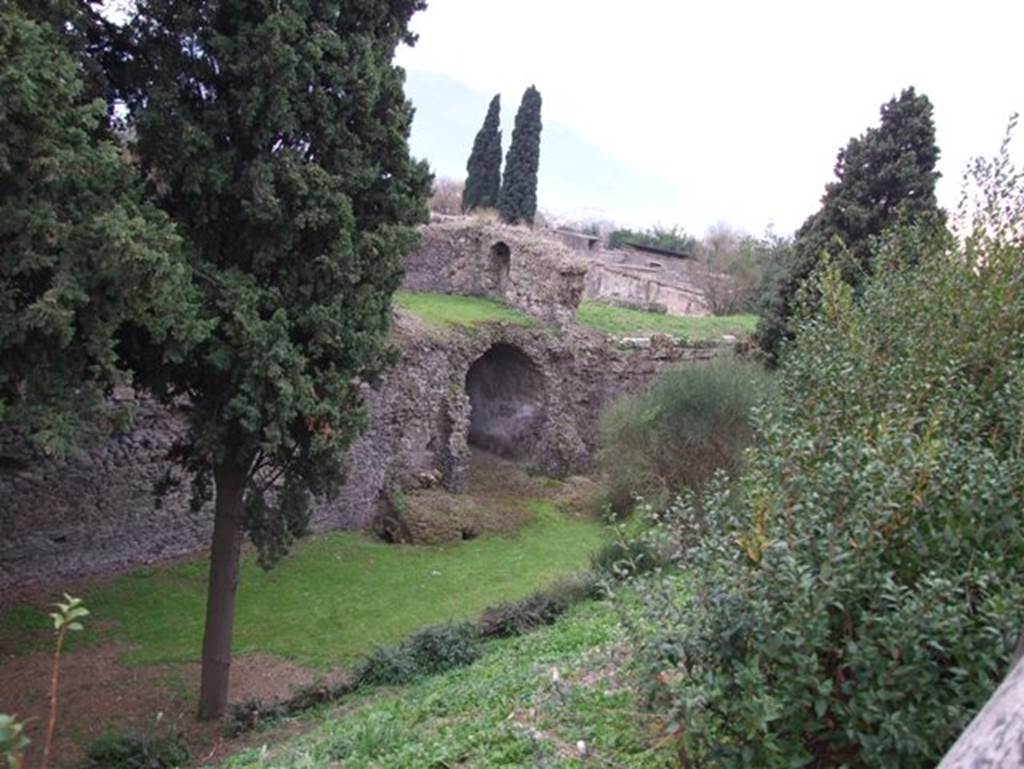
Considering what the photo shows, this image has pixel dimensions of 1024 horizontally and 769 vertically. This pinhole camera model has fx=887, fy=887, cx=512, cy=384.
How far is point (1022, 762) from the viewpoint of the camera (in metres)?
2.52

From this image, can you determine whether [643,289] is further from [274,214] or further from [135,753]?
[135,753]

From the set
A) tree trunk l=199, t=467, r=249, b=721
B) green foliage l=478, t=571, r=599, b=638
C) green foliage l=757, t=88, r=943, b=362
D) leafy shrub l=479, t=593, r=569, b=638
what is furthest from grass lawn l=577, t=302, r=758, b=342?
tree trunk l=199, t=467, r=249, b=721

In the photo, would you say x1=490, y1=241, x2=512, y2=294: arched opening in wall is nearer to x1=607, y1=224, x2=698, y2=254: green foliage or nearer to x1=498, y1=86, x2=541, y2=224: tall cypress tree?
x1=498, y1=86, x2=541, y2=224: tall cypress tree

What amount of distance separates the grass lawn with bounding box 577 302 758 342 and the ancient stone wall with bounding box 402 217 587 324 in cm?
193

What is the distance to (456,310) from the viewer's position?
84.2 ft

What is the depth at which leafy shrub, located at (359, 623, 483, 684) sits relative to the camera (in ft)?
38.5

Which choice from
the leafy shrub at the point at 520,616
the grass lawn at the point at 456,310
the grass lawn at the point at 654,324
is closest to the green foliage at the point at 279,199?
the leafy shrub at the point at 520,616

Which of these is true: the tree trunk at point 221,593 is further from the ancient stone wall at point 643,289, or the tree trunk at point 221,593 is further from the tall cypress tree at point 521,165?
the ancient stone wall at point 643,289

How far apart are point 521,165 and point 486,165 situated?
1.95 metres

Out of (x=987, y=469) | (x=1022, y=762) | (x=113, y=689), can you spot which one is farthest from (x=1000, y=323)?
(x=113, y=689)

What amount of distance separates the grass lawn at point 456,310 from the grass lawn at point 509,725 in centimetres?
1481

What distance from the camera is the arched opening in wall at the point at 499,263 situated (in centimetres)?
2805

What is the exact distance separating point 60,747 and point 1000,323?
10.7 metres

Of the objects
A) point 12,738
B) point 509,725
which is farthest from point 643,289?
point 12,738
